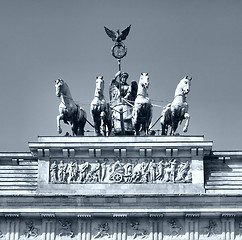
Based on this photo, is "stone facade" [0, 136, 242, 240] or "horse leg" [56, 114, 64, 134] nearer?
"stone facade" [0, 136, 242, 240]

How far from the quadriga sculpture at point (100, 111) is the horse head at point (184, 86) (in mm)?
2922

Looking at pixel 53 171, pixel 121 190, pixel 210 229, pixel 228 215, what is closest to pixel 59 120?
pixel 53 171

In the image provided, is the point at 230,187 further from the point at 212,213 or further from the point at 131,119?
the point at 131,119

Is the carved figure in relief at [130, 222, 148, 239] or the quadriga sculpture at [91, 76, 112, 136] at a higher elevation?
the quadriga sculpture at [91, 76, 112, 136]

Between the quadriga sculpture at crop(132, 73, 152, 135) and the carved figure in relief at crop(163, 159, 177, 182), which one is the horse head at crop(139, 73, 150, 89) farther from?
the carved figure in relief at crop(163, 159, 177, 182)

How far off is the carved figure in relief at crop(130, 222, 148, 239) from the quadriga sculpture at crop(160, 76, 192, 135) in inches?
168

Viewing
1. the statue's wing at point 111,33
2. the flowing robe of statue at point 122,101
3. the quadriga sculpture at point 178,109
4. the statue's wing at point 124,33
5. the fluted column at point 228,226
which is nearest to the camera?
the fluted column at point 228,226

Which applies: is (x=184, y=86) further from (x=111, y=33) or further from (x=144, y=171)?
(x=111, y=33)

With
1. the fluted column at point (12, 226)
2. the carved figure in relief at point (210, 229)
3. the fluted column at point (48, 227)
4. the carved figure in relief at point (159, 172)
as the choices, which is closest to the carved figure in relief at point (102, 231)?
the fluted column at point (48, 227)

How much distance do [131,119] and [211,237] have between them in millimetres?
8511

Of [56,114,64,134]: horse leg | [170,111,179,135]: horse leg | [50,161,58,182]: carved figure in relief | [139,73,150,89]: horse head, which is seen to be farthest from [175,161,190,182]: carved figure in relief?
[56,114,64,134]: horse leg

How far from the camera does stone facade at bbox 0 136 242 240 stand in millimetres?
58062

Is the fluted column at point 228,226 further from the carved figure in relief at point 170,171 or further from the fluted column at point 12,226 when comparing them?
the fluted column at point 12,226

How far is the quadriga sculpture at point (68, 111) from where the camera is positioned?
6038 cm
